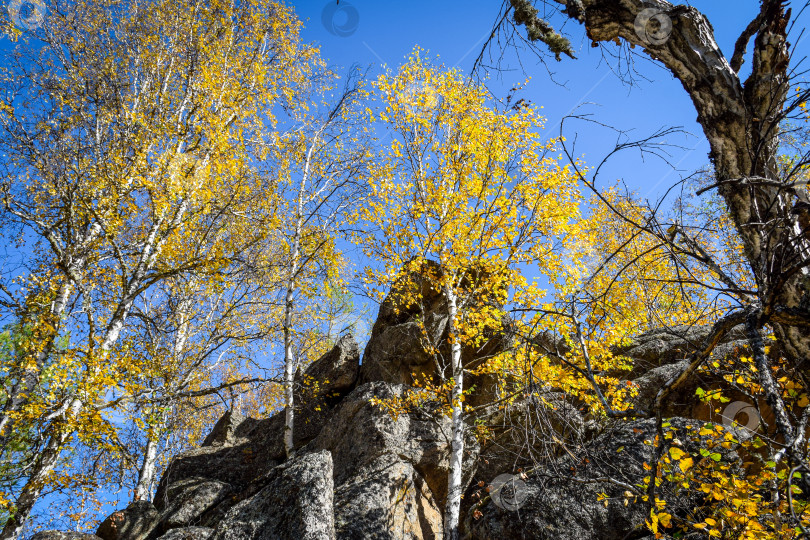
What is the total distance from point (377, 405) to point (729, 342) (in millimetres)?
7551

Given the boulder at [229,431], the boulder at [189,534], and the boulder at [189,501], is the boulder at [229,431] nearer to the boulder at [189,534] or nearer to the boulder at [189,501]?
the boulder at [189,501]

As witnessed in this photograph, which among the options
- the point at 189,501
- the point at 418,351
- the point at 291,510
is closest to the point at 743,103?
the point at 291,510

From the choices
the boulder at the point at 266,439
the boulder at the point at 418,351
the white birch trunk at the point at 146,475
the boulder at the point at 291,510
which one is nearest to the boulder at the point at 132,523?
the boulder at the point at 266,439

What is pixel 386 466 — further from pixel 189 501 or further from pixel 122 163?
pixel 122 163

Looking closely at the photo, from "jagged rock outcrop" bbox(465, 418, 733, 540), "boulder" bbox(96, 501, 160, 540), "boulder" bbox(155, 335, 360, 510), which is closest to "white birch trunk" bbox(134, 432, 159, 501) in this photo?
"boulder" bbox(155, 335, 360, 510)

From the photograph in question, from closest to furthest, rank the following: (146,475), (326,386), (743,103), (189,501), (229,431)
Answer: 1. (743,103)
2. (189,501)
3. (146,475)
4. (326,386)
5. (229,431)

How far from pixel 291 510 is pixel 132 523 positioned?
5752 mm

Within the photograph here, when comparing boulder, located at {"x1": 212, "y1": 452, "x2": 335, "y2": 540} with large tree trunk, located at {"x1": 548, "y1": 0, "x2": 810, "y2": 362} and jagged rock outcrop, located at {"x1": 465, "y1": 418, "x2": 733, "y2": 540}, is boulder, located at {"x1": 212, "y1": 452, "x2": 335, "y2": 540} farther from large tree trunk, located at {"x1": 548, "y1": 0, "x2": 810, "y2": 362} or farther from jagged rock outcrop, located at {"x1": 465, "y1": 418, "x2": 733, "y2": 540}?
large tree trunk, located at {"x1": 548, "y1": 0, "x2": 810, "y2": 362}

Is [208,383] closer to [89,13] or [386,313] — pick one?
[386,313]

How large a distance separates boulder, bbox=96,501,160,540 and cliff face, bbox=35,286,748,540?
2 cm

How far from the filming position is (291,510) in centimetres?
508

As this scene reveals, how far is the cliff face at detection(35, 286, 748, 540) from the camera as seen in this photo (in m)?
4.95

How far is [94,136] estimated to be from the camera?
10.0 meters

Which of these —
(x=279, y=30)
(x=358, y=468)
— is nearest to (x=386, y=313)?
(x=358, y=468)
